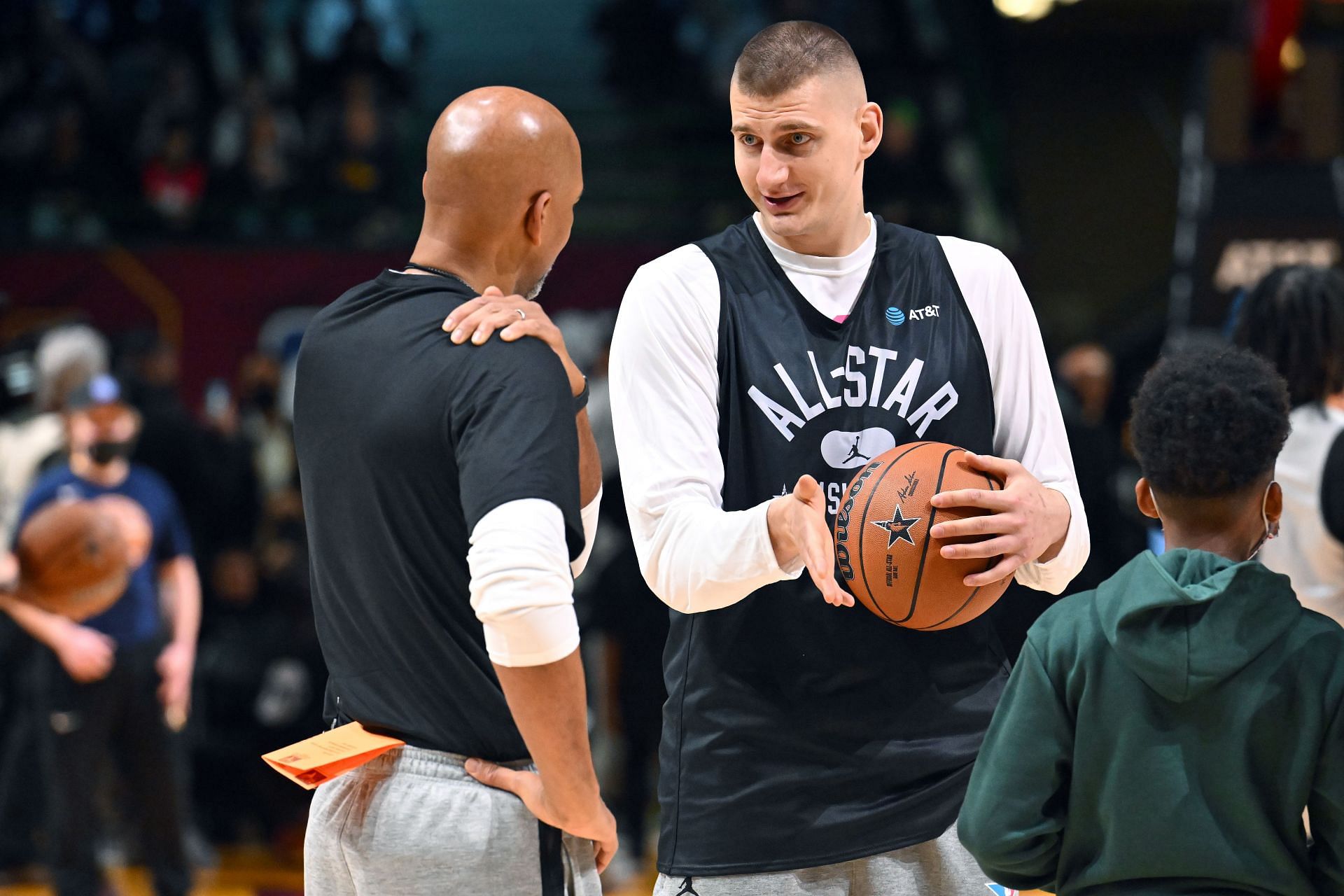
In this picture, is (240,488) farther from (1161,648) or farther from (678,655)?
(1161,648)

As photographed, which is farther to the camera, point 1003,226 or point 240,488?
point 1003,226

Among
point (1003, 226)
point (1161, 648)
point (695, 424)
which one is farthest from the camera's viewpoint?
point (1003, 226)

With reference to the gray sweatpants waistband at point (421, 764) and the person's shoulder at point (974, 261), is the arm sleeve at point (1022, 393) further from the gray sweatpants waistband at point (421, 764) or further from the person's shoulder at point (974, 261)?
the gray sweatpants waistband at point (421, 764)

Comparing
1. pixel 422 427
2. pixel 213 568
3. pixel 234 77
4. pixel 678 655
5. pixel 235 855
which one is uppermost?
pixel 234 77

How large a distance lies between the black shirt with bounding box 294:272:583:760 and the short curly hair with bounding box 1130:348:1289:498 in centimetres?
87

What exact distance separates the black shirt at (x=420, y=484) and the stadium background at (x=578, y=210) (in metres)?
2.77

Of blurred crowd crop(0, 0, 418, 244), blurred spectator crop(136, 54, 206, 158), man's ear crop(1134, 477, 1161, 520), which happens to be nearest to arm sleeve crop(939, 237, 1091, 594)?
man's ear crop(1134, 477, 1161, 520)

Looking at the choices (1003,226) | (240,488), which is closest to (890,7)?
(1003,226)

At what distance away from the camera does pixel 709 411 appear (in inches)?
109

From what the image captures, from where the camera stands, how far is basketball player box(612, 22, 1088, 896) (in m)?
2.70

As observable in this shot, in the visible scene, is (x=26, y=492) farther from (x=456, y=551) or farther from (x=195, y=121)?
(x=195, y=121)

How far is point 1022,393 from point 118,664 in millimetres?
4321

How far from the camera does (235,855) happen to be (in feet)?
24.6

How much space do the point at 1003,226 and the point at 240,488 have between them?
19.7 feet
